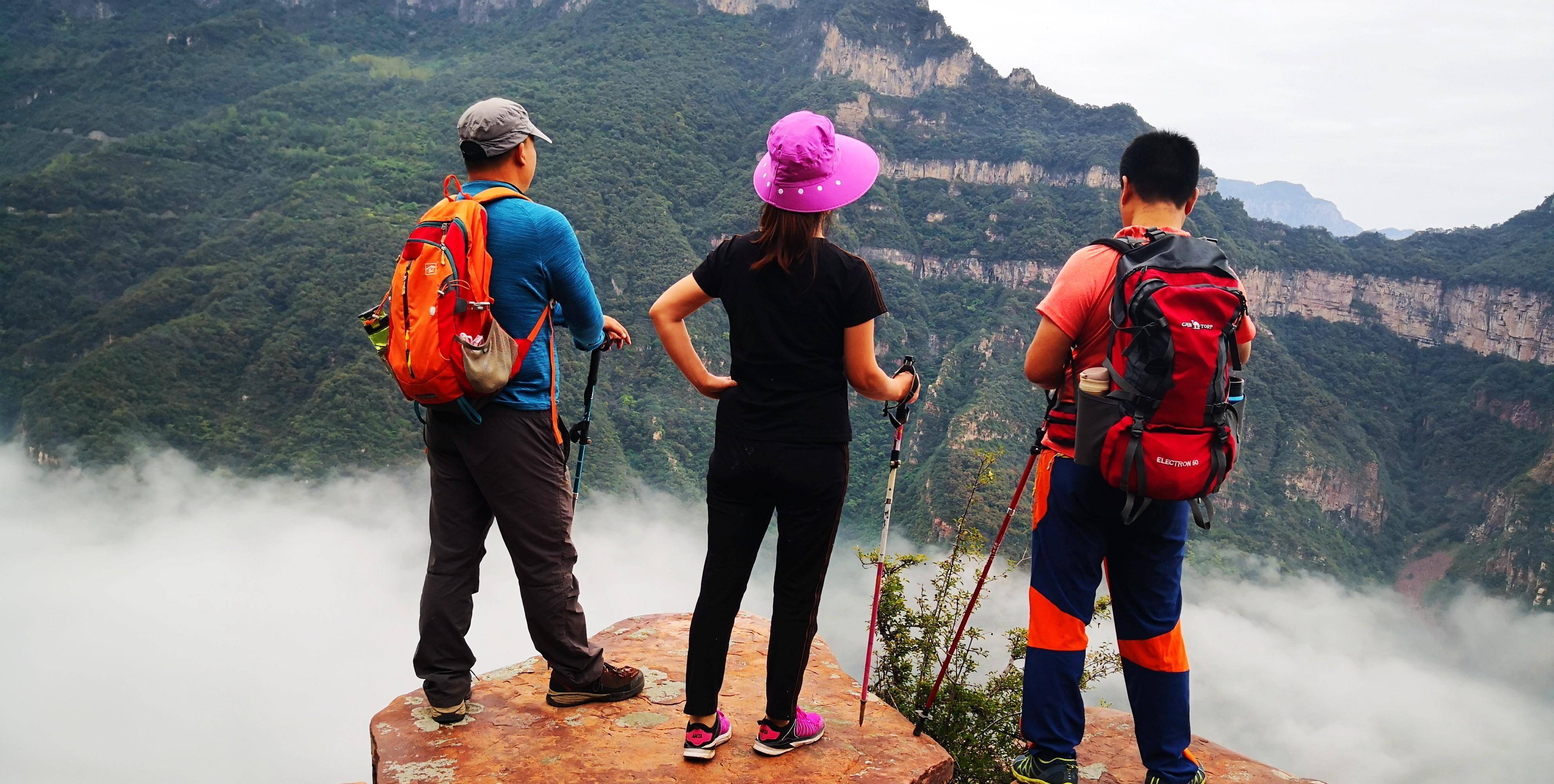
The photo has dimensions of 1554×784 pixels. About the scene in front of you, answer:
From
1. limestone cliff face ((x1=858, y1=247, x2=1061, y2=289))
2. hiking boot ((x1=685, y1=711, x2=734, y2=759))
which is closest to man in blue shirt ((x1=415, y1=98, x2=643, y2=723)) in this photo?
hiking boot ((x1=685, y1=711, x2=734, y2=759))

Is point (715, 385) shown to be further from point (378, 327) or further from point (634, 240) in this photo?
point (634, 240)

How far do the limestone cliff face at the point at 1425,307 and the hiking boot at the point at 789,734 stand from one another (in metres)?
85.7

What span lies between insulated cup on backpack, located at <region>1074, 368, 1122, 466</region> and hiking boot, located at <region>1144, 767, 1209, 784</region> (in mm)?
1117

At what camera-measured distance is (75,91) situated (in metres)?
102

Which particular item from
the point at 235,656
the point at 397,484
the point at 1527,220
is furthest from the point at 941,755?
the point at 1527,220

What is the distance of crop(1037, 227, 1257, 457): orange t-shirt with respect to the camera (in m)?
2.78

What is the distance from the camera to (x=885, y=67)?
111 meters

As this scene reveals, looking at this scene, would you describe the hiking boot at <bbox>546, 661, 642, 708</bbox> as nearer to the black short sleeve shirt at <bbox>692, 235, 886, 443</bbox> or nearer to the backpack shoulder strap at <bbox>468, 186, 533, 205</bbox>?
the black short sleeve shirt at <bbox>692, 235, 886, 443</bbox>

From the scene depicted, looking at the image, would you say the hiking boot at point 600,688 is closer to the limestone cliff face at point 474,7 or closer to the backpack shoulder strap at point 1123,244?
the backpack shoulder strap at point 1123,244

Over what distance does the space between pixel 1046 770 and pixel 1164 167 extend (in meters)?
1.96

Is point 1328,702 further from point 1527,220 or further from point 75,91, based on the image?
point 75,91

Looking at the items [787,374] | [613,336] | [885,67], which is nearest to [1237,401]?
[787,374]

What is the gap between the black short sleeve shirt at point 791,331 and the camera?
8.92 feet

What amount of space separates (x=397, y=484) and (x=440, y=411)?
5718cm
